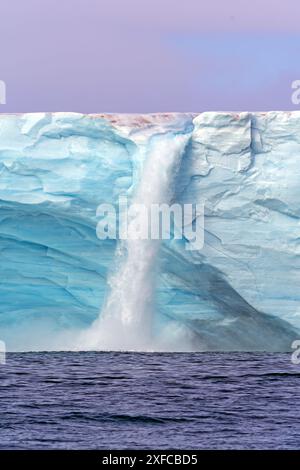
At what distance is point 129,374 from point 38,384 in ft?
4.52

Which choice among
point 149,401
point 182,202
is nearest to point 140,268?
point 182,202

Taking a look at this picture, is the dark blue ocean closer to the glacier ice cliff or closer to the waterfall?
the waterfall

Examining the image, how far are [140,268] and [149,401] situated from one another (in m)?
3.60

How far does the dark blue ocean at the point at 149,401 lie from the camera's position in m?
11.4

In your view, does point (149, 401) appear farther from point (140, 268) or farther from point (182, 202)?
point (182, 202)

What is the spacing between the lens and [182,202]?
17031 millimetres

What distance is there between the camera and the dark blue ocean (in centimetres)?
1136

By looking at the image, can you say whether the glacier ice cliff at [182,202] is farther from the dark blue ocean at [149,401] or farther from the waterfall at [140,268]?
the dark blue ocean at [149,401]

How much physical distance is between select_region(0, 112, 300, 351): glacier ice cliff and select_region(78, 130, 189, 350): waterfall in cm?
11

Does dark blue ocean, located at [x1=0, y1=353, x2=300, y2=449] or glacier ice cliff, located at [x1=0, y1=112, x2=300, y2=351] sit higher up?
glacier ice cliff, located at [x1=0, y1=112, x2=300, y2=351]

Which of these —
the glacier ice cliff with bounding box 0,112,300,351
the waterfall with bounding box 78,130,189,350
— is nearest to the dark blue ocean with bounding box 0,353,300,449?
the waterfall with bounding box 78,130,189,350

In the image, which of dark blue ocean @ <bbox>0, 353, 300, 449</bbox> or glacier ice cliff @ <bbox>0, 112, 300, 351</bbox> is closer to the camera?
dark blue ocean @ <bbox>0, 353, 300, 449</bbox>
